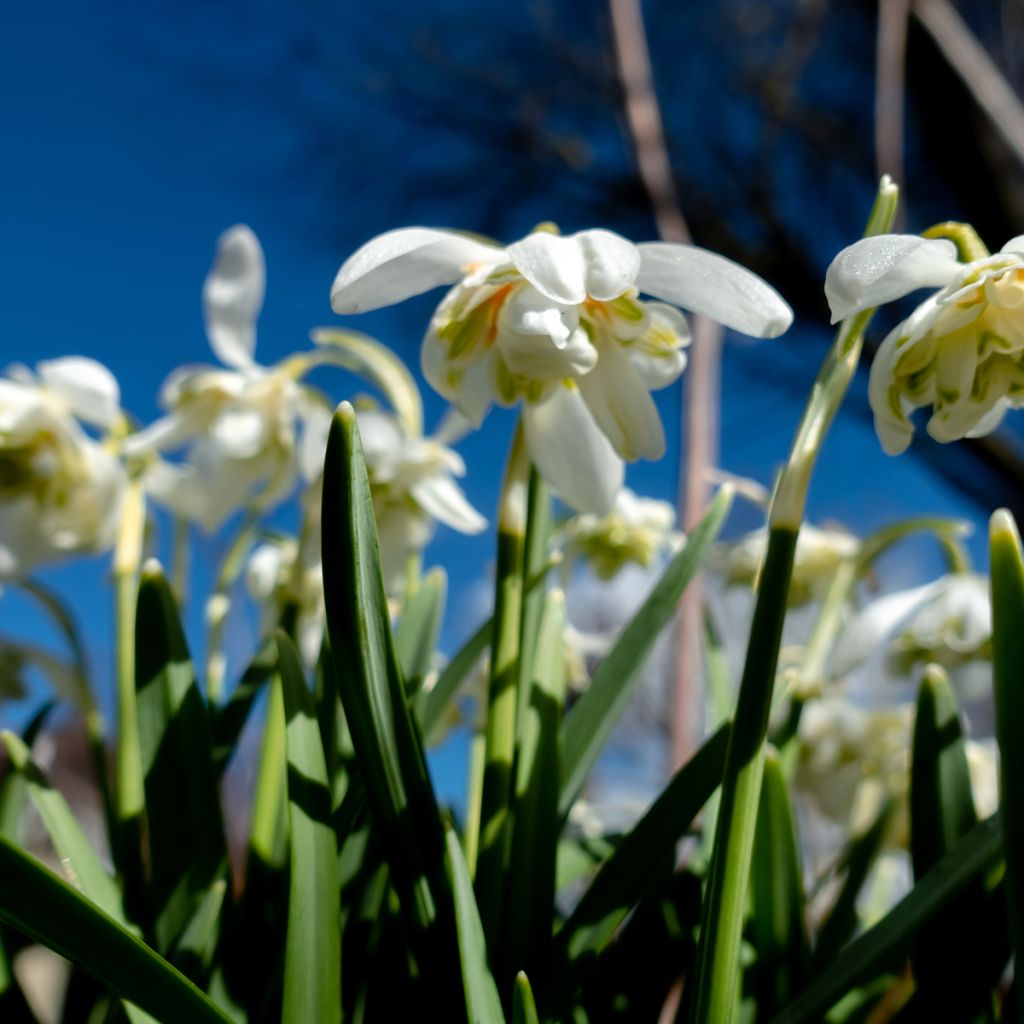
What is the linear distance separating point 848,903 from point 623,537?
371mm

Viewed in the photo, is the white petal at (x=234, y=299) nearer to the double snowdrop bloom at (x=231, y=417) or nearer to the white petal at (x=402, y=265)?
the double snowdrop bloom at (x=231, y=417)

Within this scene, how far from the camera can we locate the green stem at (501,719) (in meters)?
0.44

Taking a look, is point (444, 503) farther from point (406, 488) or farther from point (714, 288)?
point (714, 288)

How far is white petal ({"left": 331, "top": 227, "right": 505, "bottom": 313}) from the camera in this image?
1.28 ft

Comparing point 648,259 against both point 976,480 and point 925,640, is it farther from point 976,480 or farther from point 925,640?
point 976,480

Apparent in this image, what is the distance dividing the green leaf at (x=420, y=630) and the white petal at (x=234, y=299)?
0.23 metres

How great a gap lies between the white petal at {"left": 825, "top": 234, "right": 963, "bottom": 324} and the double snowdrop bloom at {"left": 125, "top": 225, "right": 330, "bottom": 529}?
42cm

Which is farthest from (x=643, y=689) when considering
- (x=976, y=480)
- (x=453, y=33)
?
(x=453, y=33)

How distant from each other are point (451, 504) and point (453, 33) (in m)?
4.31

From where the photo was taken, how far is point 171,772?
19.1 inches

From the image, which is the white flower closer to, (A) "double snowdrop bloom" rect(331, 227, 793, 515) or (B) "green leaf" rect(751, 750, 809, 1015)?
(A) "double snowdrop bloom" rect(331, 227, 793, 515)

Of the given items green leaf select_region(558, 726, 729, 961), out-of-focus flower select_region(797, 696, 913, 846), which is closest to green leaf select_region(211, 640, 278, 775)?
green leaf select_region(558, 726, 729, 961)

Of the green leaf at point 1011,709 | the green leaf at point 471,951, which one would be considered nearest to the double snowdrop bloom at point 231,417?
the green leaf at point 471,951

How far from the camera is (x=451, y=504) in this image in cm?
66
